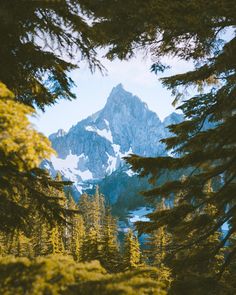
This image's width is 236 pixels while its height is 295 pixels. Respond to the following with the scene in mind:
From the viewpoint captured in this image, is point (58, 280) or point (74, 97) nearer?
point (58, 280)

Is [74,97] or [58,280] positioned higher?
[74,97]

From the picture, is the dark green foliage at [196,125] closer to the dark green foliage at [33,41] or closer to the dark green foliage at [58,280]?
the dark green foliage at [33,41]

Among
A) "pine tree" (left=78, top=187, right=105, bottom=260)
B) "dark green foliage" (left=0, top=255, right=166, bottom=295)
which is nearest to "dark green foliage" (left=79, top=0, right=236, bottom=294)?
"pine tree" (left=78, top=187, right=105, bottom=260)

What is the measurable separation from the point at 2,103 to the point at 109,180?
619ft

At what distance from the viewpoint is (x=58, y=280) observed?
3096mm

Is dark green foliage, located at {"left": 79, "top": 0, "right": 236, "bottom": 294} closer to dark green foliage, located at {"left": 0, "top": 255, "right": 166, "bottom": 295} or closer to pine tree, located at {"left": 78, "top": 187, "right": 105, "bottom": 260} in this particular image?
pine tree, located at {"left": 78, "top": 187, "right": 105, "bottom": 260}

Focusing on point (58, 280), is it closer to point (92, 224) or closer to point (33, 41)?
point (33, 41)

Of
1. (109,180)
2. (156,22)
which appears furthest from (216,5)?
(109,180)

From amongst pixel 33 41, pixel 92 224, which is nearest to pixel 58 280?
pixel 33 41

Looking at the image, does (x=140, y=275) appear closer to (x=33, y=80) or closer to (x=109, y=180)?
(x=33, y=80)

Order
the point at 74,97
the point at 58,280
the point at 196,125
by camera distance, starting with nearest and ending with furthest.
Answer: the point at 58,280, the point at 74,97, the point at 196,125

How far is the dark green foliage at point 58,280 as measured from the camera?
299 cm

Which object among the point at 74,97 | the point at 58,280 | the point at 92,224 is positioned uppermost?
the point at 92,224

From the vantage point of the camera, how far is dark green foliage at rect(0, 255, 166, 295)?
299cm
